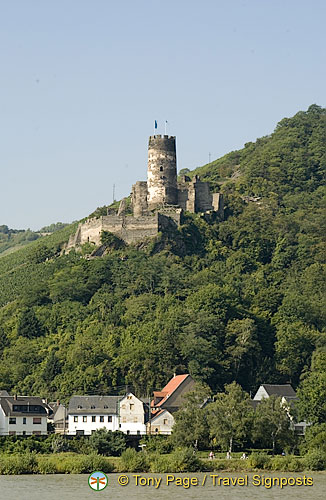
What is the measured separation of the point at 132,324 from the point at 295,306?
45.3 ft

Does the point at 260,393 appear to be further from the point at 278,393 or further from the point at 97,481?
the point at 97,481

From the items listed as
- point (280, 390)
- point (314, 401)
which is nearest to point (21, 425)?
point (280, 390)

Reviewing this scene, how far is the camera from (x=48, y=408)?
90.8m

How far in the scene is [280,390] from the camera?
9106cm

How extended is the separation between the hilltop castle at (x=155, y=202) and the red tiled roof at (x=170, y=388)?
806 inches

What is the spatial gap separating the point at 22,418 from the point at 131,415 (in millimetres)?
7951

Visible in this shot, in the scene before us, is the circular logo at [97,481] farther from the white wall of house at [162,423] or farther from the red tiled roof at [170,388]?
the red tiled roof at [170,388]

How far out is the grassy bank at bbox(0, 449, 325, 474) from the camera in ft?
217

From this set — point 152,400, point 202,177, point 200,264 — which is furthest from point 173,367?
point 202,177

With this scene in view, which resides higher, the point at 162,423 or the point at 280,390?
the point at 280,390

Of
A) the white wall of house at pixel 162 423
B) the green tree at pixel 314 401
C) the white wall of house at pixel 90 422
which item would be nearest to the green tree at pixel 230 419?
the green tree at pixel 314 401

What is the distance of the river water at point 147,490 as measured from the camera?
56969 mm

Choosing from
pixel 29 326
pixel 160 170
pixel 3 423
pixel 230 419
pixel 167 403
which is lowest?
pixel 3 423

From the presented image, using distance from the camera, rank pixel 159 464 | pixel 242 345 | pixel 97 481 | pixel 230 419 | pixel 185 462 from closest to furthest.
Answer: pixel 97 481 < pixel 159 464 < pixel 185 462 < pixel 230 419 < pixel 242 345
